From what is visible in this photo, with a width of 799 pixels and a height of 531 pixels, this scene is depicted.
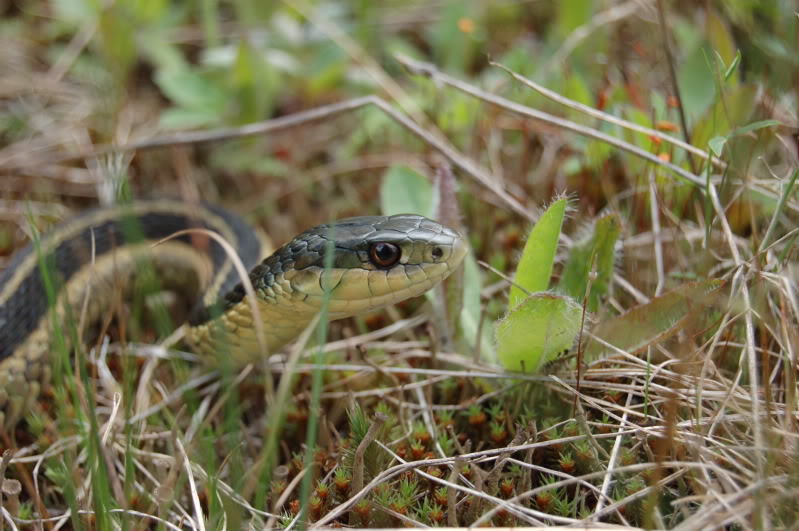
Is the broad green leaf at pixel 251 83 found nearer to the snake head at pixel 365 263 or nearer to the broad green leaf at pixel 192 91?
the broad green leaf at pixel 192 91

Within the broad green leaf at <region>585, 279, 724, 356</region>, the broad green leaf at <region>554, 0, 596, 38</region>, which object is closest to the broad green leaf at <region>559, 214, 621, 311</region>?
the broad green leaf at <region>585, 279, 724, 356</region>

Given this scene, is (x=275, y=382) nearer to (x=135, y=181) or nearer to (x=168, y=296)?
(x=168, y=296)

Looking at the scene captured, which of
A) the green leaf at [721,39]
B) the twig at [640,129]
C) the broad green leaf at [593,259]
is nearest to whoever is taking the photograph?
the broad green leaf at [593,259]

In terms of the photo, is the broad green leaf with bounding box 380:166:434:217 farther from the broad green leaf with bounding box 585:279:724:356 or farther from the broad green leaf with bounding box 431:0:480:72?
the broad green leaf with bounding box 431:0:480:72

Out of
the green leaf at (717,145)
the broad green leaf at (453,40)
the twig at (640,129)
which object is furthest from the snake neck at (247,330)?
the broad green leaf at (453,40)

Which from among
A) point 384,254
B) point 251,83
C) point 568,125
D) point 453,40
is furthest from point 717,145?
point 251,83

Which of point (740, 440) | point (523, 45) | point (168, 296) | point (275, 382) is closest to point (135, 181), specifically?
point (168, 296)
